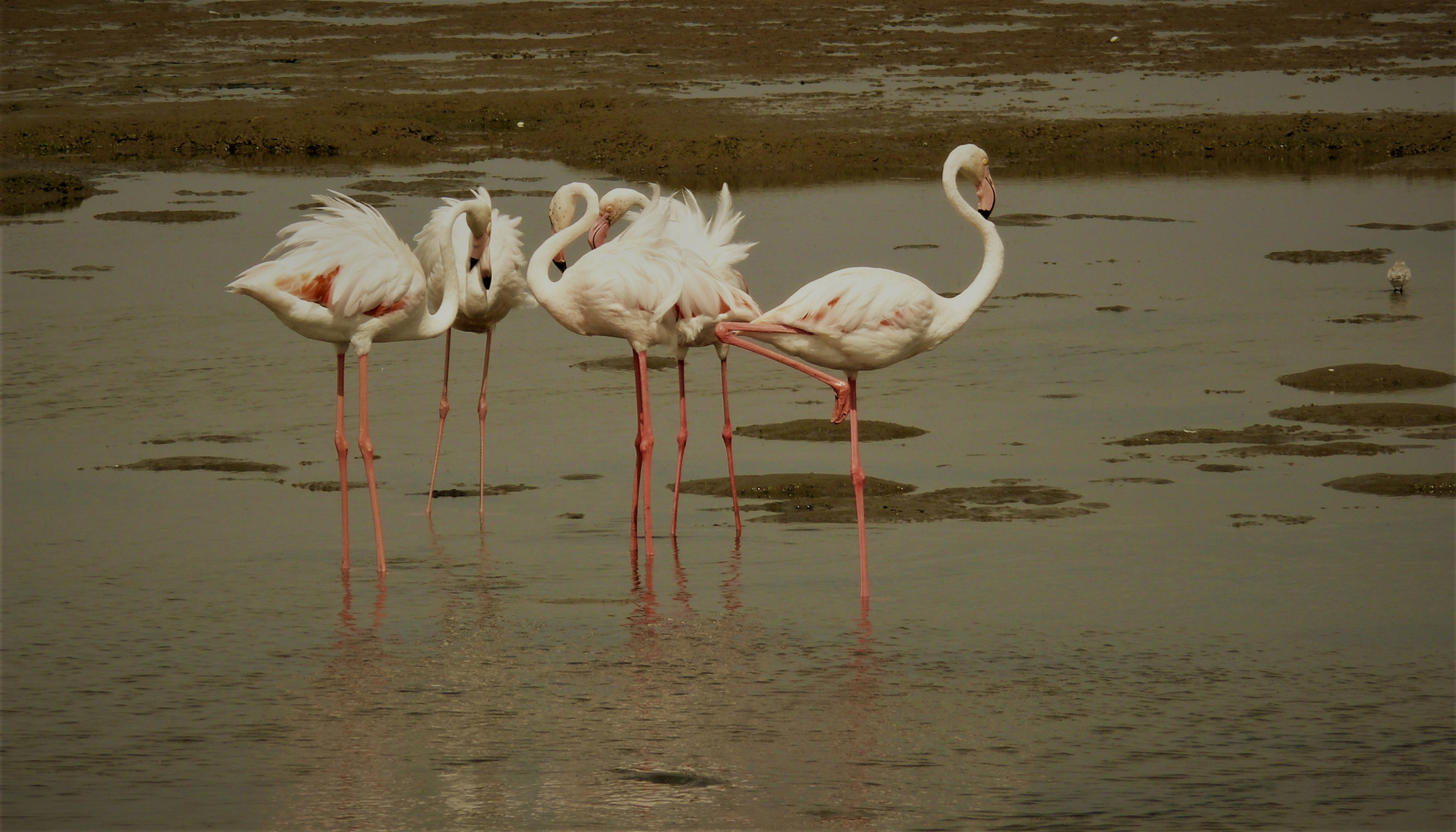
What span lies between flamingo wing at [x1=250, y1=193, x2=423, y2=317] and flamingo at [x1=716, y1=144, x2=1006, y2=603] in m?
1.47

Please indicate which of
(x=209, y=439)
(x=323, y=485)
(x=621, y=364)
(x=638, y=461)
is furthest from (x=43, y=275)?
(x=638, y=461)

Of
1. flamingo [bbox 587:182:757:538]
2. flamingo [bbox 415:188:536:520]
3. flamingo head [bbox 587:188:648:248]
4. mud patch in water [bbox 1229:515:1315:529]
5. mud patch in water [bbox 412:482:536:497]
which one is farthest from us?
mud patch in water [bbox 412:482:536:497]

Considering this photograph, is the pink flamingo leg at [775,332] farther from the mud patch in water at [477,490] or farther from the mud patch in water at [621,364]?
the mud patch in water at [621,364]

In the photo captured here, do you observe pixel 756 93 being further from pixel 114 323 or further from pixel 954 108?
pixel 114 323

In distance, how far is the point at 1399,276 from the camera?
43.1ft

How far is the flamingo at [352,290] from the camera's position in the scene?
7.68 meters

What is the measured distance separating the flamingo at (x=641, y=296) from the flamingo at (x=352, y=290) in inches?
18.8

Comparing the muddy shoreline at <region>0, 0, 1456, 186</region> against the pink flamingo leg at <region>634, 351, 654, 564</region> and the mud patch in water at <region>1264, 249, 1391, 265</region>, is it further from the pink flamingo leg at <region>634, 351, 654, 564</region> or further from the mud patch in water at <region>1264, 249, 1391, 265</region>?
the pink flamingo leg at <region>634, 351, 654, 564</region>

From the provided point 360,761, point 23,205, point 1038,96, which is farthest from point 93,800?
point 1038,96

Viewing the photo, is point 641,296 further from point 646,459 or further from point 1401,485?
point 1401,485

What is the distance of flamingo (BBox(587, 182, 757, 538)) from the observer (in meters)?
8.45

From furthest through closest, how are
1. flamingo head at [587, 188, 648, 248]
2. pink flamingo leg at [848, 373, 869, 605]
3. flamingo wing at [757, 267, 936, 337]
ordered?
1. flamingo head at [587, 188, 648, 248]
2. flamingo wing at [757, 267, 936, 337]
3. pink flamingo leg at [848, 373, 869, 605]

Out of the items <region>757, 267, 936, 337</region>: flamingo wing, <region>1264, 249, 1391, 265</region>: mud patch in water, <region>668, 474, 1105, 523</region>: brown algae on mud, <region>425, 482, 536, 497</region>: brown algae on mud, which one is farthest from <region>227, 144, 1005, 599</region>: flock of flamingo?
<region>1264, 249, 1391, 265</region>: mud patch in water

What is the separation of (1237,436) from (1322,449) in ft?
1.57
